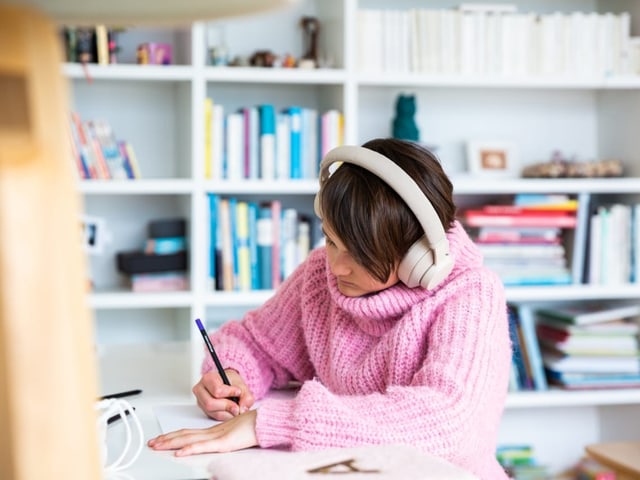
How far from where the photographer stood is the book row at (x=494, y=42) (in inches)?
111

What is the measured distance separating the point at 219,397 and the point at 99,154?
158 centimetres

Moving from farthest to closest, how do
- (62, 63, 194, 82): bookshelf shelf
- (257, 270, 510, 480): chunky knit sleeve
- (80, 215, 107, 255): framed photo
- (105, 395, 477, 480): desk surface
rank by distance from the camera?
(80, 215, 107, 255): framed photo < (62, 63, 194, 82): bookshelf shelf < (257, 270, 510, 480): chunky knit sleeve < (105, 395, 477, 480): desk surface

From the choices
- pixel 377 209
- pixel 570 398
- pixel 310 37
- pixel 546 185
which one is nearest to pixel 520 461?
pixel 570 398

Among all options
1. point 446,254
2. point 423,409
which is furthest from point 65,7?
point 446,254

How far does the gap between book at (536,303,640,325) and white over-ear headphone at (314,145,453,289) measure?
1857 mm

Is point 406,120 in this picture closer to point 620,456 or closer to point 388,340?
point 620,456

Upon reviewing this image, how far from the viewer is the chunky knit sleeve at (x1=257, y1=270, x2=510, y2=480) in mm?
970

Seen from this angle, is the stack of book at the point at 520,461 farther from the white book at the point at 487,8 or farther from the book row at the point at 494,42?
the white book at the point at 487,8

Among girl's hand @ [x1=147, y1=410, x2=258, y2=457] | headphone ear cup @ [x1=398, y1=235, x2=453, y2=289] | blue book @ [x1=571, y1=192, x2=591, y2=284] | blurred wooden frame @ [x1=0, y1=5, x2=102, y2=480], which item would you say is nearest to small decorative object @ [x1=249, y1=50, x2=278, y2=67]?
blue book @ [x1=571, y1=192, x2=591, y2=284]

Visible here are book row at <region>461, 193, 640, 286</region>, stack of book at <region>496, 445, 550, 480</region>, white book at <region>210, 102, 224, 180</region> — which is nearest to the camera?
white book at <region>210, 102, 224, 180</region>

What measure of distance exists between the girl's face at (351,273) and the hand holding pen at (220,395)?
203mm

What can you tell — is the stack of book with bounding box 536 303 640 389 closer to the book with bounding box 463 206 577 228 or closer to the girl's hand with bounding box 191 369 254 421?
the book with bounding box 463 206 577 228

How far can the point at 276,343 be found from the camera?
146cm

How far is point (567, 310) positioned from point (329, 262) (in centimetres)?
205
